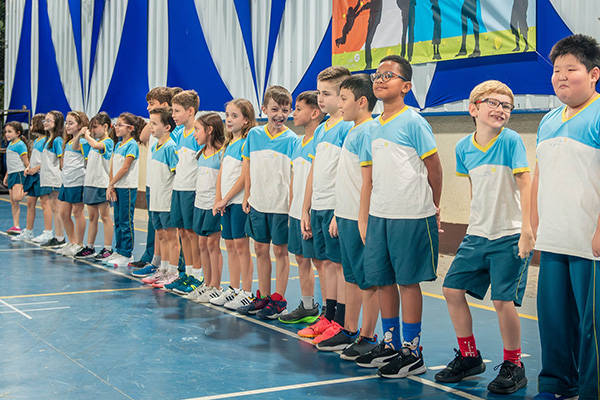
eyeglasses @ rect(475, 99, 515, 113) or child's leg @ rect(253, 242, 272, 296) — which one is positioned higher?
eyeglasses @ rect(475, 99, 515, 113)

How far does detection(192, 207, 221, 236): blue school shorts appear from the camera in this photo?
6.29 meters

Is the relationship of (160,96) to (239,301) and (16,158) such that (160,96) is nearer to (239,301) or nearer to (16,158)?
(239,301)

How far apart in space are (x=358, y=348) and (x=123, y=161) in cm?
440

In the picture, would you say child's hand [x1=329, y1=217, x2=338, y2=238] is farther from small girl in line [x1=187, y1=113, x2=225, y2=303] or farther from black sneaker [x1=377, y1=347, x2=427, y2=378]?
small girl in line [x1=187, y1=113, x2=225, y2=303]

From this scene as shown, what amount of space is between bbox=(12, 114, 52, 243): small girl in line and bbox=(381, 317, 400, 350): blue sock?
21.8 ft

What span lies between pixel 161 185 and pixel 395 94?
134 inches

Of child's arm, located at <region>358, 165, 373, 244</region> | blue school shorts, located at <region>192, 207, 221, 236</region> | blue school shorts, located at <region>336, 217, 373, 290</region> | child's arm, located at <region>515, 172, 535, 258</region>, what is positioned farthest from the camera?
blue school shorts, located at <region>192, 207, 221, 236</region>

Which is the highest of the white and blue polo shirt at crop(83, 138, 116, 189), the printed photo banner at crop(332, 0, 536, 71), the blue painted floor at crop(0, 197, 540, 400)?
the printed photo banner at crop(332, 0, 536, 71)

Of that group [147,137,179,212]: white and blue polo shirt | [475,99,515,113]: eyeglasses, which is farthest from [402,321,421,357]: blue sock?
[147,137,179,212]: white and blue polo shirt

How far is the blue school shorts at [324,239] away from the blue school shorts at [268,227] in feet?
1.90

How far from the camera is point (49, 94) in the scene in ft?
60.3

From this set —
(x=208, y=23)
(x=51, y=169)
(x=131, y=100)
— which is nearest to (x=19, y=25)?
(x=131, y=100)

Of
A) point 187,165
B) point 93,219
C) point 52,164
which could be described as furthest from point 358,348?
point 52,164

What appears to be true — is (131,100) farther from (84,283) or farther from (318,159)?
(318,159)
